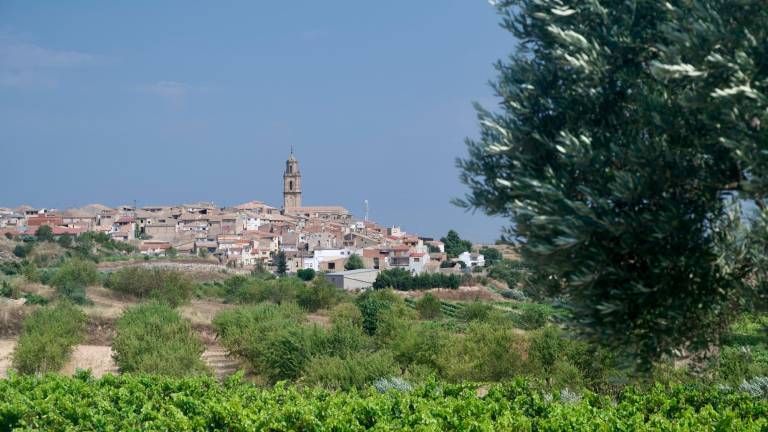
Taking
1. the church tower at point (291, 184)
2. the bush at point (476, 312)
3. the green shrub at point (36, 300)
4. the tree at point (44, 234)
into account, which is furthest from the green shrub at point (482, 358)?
the church tower at point (291, 184)

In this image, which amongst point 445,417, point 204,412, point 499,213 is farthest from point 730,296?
point 204,412

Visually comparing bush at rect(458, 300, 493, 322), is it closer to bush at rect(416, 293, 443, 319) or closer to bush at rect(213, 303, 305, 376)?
bush at rect(416, 293, 443, 319)

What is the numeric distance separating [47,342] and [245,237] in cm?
8349

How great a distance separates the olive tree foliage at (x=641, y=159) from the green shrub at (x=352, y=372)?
1423 centimetres

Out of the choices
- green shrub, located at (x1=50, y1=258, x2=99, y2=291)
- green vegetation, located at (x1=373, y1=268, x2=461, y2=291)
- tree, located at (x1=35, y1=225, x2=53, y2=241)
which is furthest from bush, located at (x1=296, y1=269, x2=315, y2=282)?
tree, located at (x1=35, y1=225, x2=53, y2=241)

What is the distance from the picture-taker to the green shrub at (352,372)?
1997 cm

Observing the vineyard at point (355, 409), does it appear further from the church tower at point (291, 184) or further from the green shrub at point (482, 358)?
the church tower at point (291, 184)

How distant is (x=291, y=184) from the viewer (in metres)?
174

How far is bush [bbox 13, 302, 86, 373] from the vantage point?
2698cm

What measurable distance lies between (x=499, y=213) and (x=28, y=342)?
24794 mm

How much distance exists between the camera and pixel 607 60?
5531 millimetres

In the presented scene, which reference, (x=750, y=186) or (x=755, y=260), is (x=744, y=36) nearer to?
(x=750, y=186)

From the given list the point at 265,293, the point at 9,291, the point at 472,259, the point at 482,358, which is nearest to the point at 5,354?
the point at 482,358

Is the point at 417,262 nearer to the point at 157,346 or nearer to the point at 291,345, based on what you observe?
the point at 157,346
